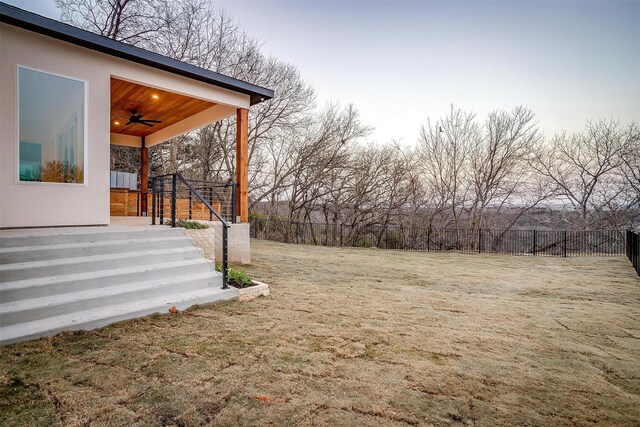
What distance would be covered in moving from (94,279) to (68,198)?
76.2 inches

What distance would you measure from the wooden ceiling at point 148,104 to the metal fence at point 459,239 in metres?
7.56

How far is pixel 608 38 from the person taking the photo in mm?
10109

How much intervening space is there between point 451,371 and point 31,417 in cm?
278

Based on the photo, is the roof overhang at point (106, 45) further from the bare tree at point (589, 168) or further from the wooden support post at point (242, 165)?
the bare tree at point (589, 168)

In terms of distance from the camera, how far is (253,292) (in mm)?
4250

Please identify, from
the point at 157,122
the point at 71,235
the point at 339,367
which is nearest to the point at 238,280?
the point at 71,235

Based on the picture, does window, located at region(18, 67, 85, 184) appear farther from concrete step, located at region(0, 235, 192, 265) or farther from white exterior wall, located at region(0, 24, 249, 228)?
concrete step, located at region(0, 235, 192, 265)

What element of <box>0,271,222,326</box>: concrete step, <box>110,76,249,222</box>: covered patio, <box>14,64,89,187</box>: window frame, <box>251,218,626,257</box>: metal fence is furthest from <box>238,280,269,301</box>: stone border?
<box>251,218,626,257</box>: metal fence

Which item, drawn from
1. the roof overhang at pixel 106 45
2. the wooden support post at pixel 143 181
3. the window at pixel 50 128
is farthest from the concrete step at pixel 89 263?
the wooden support post at pixel 143 181

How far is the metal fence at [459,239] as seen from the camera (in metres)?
11.9

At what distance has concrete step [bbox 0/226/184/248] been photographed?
3406 mm

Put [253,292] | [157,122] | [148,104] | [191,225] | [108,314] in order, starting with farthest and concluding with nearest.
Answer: [157,122]
[148,104]
[191,225]
[253,292]
[108,314]

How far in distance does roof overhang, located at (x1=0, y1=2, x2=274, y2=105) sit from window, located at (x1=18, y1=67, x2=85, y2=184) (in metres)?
0.58

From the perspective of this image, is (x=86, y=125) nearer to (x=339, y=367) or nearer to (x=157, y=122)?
(x=157, y=122)
